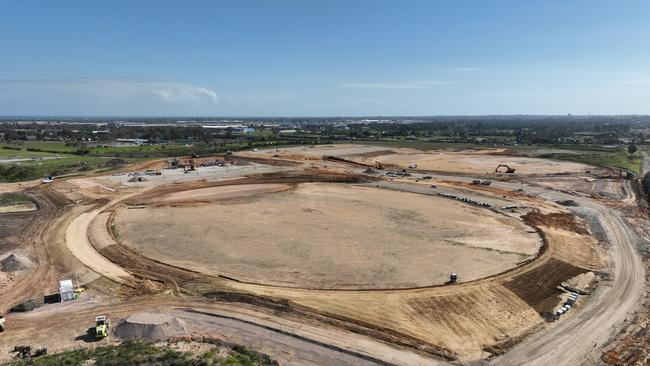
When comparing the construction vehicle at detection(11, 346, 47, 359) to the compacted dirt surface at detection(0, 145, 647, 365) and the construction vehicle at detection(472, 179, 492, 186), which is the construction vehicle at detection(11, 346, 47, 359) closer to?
the compacted dirt surface at detection(0, 145, 647, 365)

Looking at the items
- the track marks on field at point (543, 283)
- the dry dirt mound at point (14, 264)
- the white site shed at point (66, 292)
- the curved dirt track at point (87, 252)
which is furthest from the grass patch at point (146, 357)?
the track marks on field at point (543, 283)

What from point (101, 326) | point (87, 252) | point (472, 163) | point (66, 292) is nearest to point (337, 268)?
point (101, 326)

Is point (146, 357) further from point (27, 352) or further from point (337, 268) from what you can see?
point (337, 268)

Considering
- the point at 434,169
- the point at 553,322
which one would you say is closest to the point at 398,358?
the point at 553,322

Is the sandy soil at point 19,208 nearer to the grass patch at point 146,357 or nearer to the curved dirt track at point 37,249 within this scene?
the curved dirt track at point 37,249

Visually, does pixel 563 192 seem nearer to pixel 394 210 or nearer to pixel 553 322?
pixel 394 210

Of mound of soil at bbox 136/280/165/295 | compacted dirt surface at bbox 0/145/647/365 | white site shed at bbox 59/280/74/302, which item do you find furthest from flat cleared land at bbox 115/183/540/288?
white site shed at bbox 59/280/74/302
